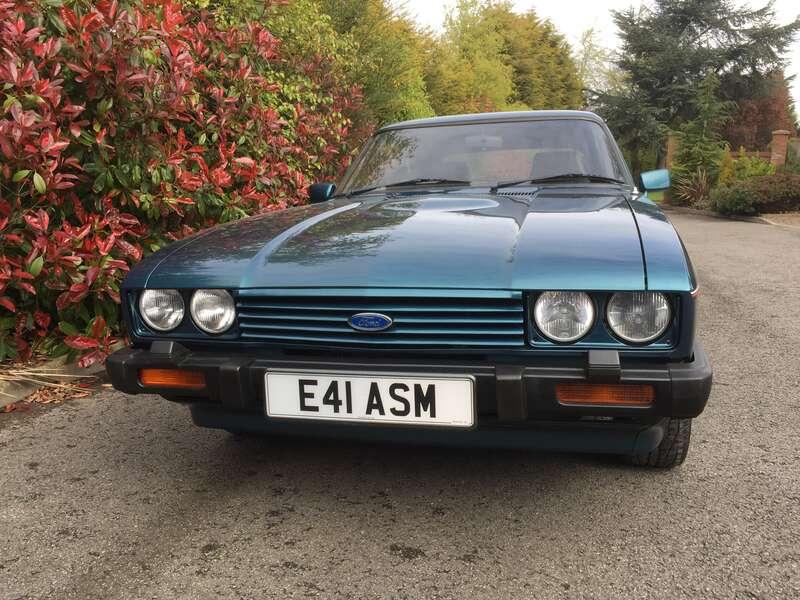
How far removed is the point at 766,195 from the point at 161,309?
15.9 meters

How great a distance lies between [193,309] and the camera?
7.00ft

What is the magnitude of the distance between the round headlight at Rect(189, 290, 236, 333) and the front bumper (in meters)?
0.09

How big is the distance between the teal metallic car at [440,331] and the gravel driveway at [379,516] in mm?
259

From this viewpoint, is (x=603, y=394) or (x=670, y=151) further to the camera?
(x=670, y=151)

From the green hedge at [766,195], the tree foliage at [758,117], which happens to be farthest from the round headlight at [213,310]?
the tree foliage at [758,117]

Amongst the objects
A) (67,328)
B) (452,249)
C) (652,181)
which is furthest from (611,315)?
(67,328)

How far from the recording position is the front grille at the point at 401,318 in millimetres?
1890

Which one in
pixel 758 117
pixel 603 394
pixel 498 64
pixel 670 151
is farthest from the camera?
pixel 758 117

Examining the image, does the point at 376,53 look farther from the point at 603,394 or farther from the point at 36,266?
the point at 603,394

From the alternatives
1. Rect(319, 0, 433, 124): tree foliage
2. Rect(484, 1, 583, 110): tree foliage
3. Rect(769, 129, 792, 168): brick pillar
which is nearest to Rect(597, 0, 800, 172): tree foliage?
Rect(769, 129, 792, 168): brick pillar

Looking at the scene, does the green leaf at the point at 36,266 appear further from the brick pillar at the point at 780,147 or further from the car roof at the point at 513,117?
the brick pillar at the point at 780,147

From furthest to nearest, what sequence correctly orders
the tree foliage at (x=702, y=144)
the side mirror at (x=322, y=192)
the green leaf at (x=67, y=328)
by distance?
1. the tree foliage at (x=702, y=144)
2. the green leaf at (x=67, y=328)
3. the side mirror at (x=322, y=192)

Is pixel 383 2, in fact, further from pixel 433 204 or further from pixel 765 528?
pixel 765 528

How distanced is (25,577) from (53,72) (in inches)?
95.8
